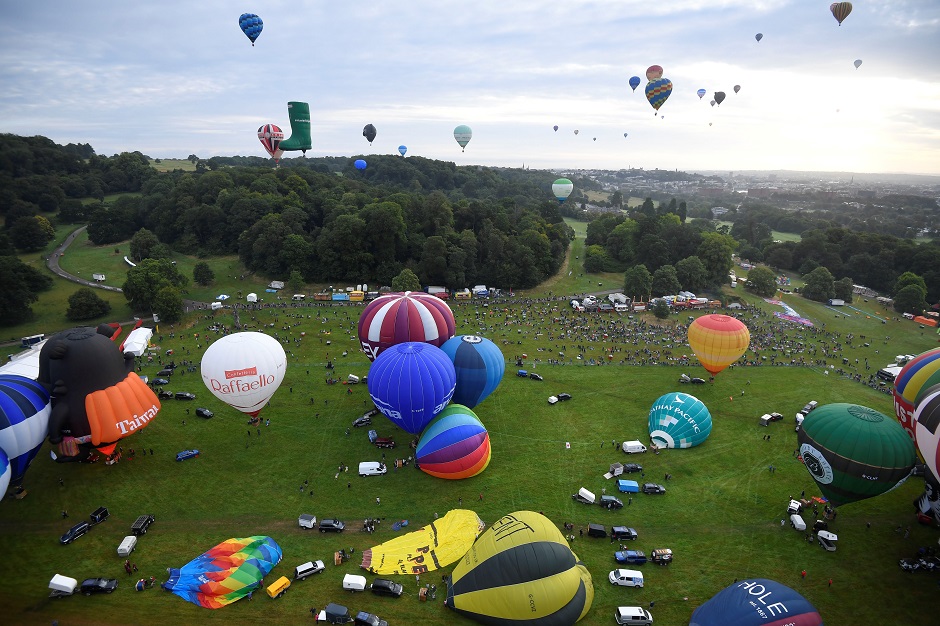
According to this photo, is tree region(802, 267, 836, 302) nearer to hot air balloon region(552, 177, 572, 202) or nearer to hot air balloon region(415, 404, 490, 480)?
hot air balloon region(552, 177, 572, 202)

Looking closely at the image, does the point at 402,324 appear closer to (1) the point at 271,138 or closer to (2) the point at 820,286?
(1) the point at 271,138

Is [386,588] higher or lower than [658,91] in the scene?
lower

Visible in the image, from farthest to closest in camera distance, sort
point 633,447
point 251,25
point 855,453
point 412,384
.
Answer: point 251,25 < point 633,447 < point 412,384 < point 855,453

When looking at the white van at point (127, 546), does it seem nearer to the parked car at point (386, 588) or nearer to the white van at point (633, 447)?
the parked car at point (386, 588)

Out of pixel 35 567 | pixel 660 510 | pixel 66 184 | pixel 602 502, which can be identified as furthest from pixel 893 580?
pixel 66 184

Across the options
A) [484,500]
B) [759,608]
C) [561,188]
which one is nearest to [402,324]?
[484,500]

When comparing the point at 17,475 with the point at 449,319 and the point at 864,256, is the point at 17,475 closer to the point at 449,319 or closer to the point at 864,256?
the point at 449,319

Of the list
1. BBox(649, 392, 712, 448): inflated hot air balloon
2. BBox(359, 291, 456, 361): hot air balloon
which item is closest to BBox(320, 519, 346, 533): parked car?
BBox(359, 291, 456, 361): hot air balloon

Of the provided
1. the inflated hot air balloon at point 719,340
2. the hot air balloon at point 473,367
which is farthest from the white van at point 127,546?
the inflated hot air balloon at point 719,340
